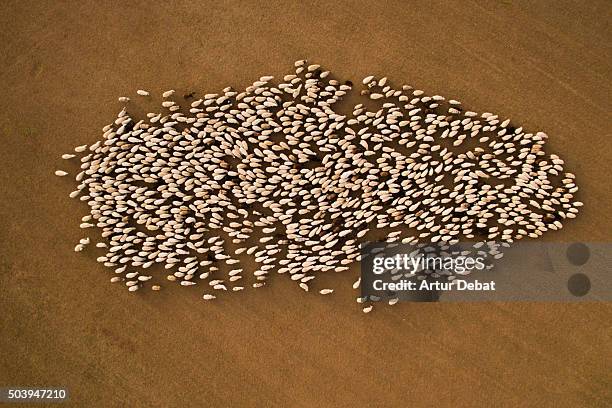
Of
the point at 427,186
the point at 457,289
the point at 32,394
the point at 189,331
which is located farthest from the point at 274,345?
the point at 32,394

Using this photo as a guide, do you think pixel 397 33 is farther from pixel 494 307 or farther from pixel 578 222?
pixel 494 307

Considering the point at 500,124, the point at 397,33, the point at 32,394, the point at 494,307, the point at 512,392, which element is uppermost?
the point at 397,33

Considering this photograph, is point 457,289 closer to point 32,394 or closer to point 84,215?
point 84,215

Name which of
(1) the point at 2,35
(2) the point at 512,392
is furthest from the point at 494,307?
(1) the point at 2,35

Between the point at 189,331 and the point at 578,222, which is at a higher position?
the point at 578,222

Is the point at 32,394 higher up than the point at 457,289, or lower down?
lower down

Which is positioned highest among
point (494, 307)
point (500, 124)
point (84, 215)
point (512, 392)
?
point (500, 124)
